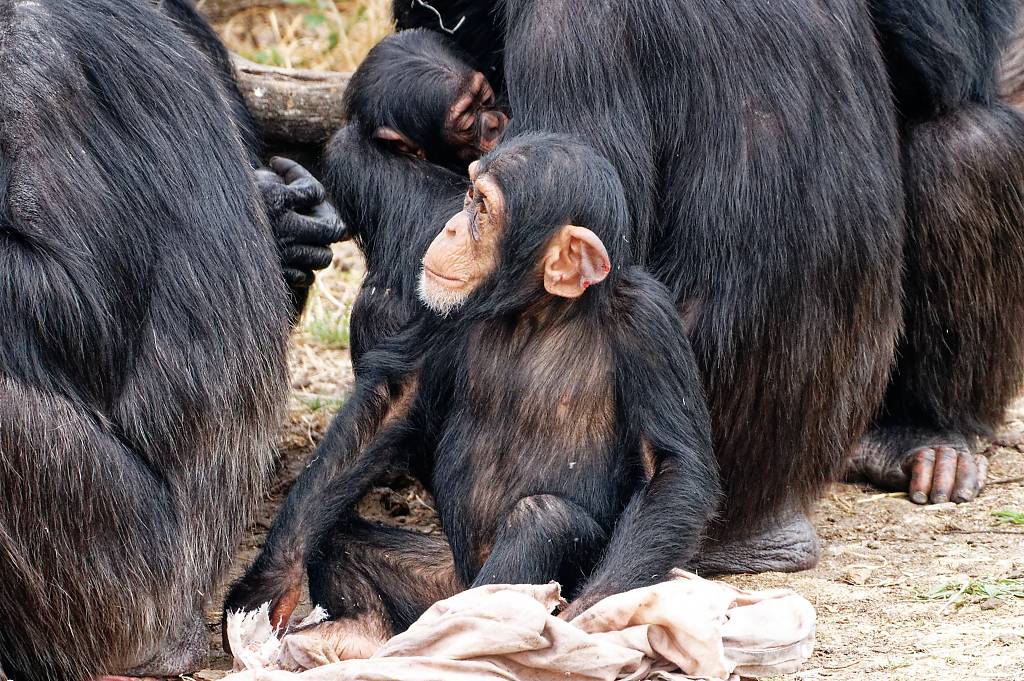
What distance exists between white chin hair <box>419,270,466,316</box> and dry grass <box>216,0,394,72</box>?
17.4 ft

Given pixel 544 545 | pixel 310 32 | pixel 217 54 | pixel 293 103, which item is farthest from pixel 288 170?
pixel 310 32

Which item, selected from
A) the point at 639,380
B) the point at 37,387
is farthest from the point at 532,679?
the point at 37,387

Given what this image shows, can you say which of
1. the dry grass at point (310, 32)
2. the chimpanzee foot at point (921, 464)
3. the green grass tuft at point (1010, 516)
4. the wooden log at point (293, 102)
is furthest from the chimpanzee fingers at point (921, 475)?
the dry grass at point (310, 32)

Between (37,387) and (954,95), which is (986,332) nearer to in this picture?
(954,95)

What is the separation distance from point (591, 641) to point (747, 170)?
1318 mm

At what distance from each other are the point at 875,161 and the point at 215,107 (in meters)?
1.73

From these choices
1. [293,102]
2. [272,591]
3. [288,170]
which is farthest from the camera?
[293,102]

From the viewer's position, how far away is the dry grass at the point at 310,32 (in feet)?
Result: 28.9

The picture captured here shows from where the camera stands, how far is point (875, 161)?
393cm

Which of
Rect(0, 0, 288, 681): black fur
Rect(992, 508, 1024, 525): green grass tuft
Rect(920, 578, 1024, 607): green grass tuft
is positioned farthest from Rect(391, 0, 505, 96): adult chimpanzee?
Rect(992, 508, 1024, 525): green grass tuft

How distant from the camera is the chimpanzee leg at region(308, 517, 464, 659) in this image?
3.66m

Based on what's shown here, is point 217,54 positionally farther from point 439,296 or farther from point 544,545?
point 544,545

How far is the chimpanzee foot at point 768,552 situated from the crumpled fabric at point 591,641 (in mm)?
816

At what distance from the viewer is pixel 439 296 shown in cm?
347
